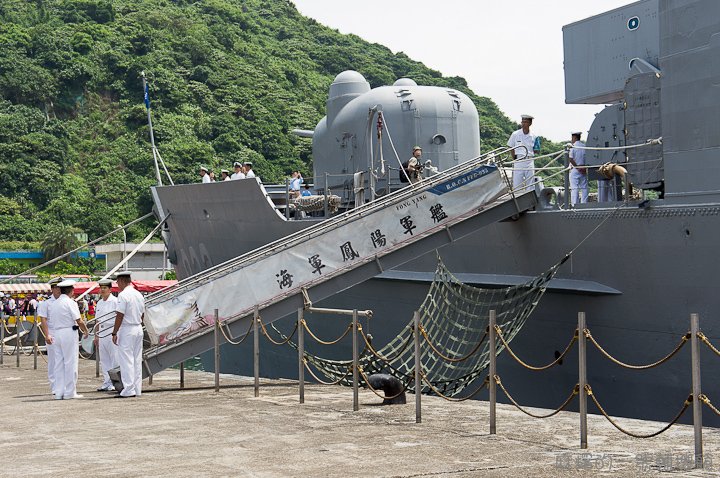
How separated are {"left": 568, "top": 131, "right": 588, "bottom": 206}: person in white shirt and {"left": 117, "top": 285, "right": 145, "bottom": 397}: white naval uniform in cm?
548

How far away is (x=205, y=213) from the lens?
2003 centimetres

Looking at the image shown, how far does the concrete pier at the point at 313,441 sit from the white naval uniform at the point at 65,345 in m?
0.31

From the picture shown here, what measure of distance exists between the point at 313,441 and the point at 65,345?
427 cm

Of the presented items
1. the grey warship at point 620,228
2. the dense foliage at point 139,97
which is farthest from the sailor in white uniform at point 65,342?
the dense foliage at point 139,97

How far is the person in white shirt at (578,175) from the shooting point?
495 inches

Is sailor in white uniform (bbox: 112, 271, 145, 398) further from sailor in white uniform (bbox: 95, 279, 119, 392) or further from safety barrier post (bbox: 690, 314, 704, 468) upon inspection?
safety barrier post (bbox: 690, 314, 704, 468)

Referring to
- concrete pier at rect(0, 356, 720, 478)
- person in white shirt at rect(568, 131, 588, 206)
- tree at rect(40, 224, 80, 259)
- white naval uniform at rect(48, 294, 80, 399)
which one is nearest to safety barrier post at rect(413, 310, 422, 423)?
concrete pier at rect(0, 356, 720, 478)

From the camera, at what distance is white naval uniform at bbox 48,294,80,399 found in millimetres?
10414

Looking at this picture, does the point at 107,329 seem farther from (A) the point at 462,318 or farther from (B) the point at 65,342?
(A) the point at 462,318

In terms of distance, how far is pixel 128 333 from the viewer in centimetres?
1033

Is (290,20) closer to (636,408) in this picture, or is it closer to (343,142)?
(343,142)

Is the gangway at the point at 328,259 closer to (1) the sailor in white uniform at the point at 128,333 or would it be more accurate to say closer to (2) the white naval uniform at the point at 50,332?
(1) the sailor in white uniform at the point at 128,333

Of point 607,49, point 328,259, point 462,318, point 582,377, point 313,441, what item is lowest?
point 313,441

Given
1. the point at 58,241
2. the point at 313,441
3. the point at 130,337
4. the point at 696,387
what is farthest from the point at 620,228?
the point at 58,241
